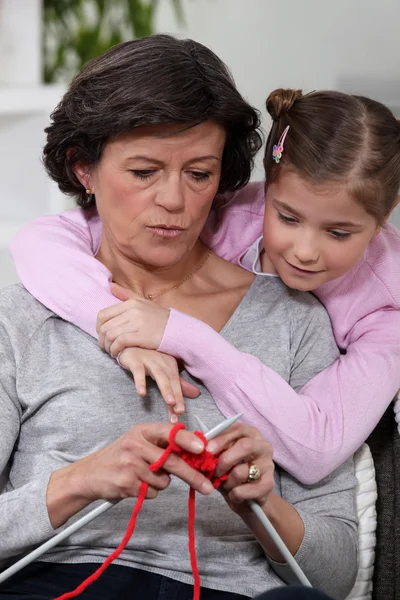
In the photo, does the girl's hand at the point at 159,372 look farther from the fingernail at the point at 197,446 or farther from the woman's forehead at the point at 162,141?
the woman's forehead at the point at 162,141

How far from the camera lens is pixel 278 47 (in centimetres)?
361

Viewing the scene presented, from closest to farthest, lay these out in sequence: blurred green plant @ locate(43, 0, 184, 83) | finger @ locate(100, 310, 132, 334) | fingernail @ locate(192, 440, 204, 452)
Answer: fingernail @ locate(192, 440, 204, 452) < finger @ locate(100, 310, 132, 334) < blurred green plant @ locate(43, 0, 184, 83)

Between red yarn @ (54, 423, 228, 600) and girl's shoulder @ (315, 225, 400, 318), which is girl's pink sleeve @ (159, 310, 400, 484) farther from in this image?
red yarn @ (54, 423, 228, 600)

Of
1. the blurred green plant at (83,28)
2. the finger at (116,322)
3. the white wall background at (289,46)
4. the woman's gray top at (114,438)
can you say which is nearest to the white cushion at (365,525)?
the woman's gray top at (114,438)

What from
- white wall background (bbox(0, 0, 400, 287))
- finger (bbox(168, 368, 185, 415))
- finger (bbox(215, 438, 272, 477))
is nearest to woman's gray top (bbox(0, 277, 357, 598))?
finger (bbox(168, 368, 185, 415))

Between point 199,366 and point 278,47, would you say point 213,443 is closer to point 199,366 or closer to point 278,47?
point 199,366

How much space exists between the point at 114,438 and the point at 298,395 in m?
0.30

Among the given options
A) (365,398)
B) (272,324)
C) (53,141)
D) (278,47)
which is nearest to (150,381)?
(272,324)

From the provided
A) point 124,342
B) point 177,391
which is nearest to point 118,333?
point 124,342

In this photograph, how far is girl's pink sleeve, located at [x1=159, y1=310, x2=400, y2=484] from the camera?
149cm

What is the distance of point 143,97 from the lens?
1509 mm

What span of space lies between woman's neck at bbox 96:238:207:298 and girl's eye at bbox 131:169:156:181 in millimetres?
181

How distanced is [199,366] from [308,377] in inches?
8.6

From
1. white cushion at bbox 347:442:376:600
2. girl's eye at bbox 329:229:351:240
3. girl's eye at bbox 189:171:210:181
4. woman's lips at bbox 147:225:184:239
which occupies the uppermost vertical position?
girl's eye at bbox 189:171:210:181
